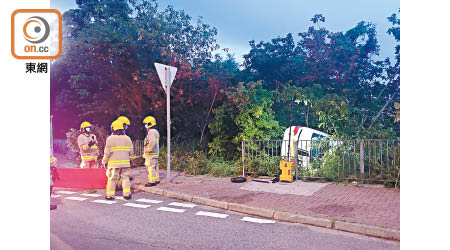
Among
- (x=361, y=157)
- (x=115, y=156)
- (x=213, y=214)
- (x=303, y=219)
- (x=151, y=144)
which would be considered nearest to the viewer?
(x=303, y=219)

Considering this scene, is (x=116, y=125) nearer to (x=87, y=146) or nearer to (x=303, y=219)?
(x=87, y=146)

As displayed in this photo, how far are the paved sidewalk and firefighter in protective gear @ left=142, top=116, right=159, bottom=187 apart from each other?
32 cm

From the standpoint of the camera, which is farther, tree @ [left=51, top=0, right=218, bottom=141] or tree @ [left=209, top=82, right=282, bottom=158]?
tree @ [left=51, top=0, right=218, bottom=141]

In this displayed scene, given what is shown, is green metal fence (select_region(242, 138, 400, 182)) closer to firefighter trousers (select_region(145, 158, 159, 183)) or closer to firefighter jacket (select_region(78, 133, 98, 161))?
firefighter trousers (select_region(145, 158, 159, 183))

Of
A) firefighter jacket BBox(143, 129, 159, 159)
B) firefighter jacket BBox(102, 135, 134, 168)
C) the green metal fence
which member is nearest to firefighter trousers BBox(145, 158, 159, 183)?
firefighter jacket BBox(143, 129, 159, 159)

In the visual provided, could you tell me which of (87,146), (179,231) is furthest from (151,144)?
(179,231)

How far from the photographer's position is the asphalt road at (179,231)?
172 inches

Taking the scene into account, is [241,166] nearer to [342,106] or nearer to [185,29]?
[342,106]

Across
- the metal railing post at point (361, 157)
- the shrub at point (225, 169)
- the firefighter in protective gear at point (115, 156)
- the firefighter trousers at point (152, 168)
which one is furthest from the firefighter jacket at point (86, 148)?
the metal railing post at point (361, 157)

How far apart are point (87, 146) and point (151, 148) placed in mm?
2535

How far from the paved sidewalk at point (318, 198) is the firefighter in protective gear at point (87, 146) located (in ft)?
5.74

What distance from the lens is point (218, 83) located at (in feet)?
42.2

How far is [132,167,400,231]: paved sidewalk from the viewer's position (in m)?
5.46

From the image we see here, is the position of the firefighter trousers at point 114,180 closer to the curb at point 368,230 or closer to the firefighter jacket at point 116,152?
the firefighter jacket at point 116,152
